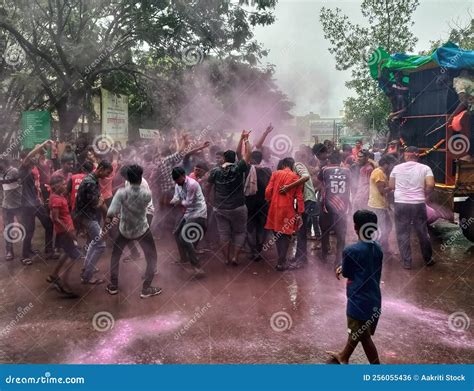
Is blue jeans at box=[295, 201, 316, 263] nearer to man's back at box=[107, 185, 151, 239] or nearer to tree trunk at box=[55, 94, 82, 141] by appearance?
man's back at box=[107, 185, 151, 239]

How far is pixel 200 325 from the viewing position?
447cm

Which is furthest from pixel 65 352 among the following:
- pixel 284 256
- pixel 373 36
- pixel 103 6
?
pixel 373 36

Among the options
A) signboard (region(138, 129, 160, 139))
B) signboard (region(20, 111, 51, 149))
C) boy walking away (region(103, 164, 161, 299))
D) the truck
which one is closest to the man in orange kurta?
boy walking away (region(103, 164, 161, 299))

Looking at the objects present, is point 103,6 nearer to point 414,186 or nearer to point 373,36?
point 373,36

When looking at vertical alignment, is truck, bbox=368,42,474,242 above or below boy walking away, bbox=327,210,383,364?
above

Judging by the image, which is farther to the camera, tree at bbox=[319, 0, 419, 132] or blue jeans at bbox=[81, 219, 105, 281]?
tree at bbox=[319, 0, 419, 132]

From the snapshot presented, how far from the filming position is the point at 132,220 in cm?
512

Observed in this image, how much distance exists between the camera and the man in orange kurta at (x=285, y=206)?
19.7 ft

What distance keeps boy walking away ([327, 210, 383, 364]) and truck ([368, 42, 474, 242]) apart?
4432 mm

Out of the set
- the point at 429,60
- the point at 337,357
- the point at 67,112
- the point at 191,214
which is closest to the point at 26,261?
the point at 191,214

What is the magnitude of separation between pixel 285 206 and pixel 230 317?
196cm

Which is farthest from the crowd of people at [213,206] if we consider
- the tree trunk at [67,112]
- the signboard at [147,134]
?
the tree trunk at [67,112]

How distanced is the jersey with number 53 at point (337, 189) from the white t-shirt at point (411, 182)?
763 mm

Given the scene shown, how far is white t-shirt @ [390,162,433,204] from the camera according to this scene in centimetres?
607
